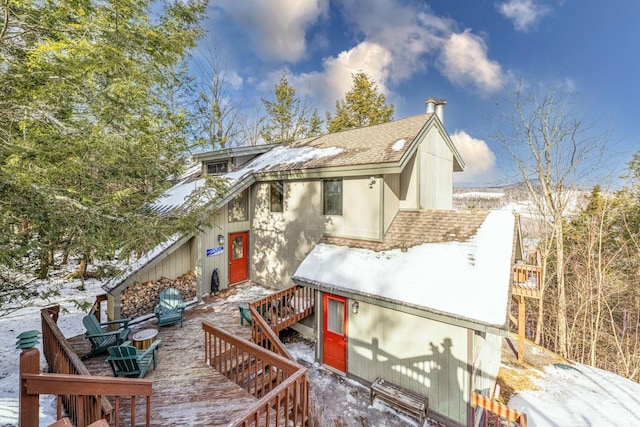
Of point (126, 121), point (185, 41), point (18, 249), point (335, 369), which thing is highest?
point (185, 41)

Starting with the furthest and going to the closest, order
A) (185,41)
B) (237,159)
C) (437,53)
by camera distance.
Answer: (437,53) < (237,159) < (185,41)

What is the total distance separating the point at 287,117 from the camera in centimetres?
2228

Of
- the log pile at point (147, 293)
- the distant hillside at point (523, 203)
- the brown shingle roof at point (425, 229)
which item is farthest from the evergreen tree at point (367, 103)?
the log pile at point (147, 293)

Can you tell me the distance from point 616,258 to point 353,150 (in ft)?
46.7

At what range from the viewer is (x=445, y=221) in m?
7.70

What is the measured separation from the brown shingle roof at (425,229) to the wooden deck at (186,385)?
4466mm

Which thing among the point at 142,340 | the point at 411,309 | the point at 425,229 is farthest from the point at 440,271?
the point at 142,340

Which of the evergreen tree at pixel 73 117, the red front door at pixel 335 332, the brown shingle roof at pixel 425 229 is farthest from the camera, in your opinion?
the brown shingle roof at pixel 425 229

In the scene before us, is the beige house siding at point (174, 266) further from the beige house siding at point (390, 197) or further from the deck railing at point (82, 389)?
the beige house siding at point (390, 197)

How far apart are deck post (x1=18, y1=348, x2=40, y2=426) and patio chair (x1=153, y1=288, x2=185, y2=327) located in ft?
15.3

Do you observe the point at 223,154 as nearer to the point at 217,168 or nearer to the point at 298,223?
the point at 217,168

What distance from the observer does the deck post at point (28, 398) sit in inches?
110

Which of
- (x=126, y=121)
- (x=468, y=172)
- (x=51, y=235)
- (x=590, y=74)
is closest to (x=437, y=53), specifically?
(x=590, y=74)

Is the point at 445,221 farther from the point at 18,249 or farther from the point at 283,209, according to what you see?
the point at 18,249
